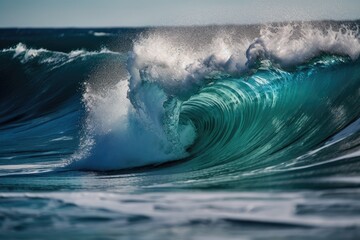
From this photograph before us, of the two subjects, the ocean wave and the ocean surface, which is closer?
the ocean surface

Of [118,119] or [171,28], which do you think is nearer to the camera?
[118,119]

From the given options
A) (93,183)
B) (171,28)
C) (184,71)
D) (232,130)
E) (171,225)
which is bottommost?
(171,225)

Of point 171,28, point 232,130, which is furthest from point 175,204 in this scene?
point 171,28

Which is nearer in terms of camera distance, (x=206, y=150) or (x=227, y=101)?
(x=206, y=150)

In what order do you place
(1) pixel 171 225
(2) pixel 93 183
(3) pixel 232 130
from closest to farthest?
1. (1) pixel 171 225
2. (2) pixel 93 183
3. (3) pixel 232 130

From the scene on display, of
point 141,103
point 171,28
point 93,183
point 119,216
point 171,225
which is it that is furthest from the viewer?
point 171,28

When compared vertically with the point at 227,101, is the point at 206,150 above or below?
below

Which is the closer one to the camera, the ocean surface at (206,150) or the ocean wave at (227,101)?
the ocean surface at (206,150)

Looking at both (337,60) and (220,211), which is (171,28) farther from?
(220,211)
